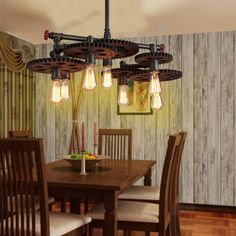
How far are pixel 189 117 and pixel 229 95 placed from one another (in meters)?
0.56

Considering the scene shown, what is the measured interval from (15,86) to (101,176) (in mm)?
2627

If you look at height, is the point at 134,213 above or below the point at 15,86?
below

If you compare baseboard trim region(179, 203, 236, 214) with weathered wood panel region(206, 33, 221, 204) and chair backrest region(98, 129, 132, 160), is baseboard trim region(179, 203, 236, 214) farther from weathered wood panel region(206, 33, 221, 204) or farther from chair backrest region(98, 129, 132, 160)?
chair backrest region(98, 129, 132, 160)

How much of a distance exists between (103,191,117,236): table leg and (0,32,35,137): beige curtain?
2575 mm

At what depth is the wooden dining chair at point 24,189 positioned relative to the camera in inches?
71.9

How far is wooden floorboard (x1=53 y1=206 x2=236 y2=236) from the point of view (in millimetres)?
3477

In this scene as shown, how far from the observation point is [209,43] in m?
4.41

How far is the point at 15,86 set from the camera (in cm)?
456

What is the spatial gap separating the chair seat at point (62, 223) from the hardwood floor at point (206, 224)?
1384 millimetres

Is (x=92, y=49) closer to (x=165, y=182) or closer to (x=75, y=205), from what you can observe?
(x=165, y=182)

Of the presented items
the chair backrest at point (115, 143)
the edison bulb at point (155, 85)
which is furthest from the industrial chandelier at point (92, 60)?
the chair backrest at point (115, 143)

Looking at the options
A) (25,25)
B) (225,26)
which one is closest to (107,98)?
(25,25)

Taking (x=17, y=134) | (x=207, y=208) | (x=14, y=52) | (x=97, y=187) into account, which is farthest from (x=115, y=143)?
(x=14, y=52)

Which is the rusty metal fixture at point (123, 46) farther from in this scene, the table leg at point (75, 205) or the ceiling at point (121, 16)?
the table leg at point (75, 205)
